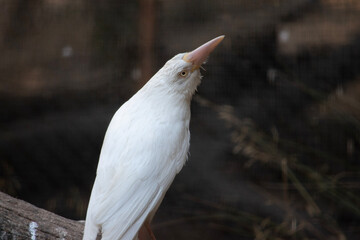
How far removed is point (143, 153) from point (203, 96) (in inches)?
47.3

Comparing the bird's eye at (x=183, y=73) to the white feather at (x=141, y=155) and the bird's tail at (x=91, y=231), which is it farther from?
the bird's tail at (x=91, y=231)

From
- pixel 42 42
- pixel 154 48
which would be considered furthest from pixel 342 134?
pixel 42 42

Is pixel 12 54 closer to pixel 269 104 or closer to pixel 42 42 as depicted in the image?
pixel 42 42

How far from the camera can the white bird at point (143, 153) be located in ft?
5.15

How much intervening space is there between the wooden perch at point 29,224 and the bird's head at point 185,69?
66 cm

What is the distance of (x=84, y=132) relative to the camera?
111 inches

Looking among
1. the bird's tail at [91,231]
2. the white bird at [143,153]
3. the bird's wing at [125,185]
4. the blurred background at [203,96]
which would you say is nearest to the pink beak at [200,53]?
the white bird at [143,153]

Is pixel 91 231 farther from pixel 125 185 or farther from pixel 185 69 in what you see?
pixel 185 69

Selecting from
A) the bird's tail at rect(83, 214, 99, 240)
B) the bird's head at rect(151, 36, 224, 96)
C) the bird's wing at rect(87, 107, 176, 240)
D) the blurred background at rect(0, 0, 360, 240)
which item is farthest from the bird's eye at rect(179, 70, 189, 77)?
the blurred background at rect(0, 0, 360, 240)

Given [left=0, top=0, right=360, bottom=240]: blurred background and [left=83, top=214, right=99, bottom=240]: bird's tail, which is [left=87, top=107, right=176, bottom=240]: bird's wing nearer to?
[left=83, top=214, right=99, bottom=240]: bird's tail

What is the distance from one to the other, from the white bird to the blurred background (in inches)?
35.9

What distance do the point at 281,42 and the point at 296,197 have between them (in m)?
0.91

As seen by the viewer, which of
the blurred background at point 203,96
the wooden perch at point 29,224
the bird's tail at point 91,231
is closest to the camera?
the bird's tail at point 91,231

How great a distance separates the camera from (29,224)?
174cm
